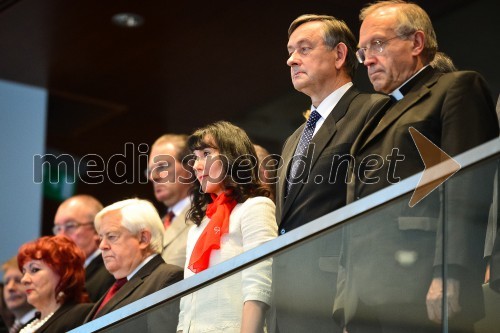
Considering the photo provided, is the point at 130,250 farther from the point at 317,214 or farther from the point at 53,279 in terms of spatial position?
the point at 317,214

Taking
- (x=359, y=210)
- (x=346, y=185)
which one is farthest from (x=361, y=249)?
(x=346, y=185)

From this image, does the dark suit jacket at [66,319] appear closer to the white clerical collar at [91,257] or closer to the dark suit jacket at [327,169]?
the white clerical collar at [91,257]

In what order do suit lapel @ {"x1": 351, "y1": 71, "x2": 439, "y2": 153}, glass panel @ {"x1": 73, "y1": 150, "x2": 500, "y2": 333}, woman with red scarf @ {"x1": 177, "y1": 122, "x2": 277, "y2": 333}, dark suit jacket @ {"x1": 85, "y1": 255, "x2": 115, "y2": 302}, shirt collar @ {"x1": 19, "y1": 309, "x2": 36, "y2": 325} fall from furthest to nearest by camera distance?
shirt collar @ {"x1": 19, "y1": 309, "x2": 36, "y2": 325}
dark suit jacket @ {"x1": 85, "y1": 255, "x2": 115, "y2": 302}
suit lapel @ {"x1": 351, "y1": 71, "x2": 439, "y2": 153}
woman with red scarf @ {"x1": 177, "y1": 122, "x2": 277, "y2": 333}
glass panel @ {"x1": 73, "y1": 150, "x2": 500, "y2": 333}

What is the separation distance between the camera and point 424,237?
107 inches

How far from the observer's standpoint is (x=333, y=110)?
11.7ft

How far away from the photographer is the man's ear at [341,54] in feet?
12.1

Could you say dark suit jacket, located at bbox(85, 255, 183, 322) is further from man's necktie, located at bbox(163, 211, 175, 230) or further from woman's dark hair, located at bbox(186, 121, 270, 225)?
man's necktie, located at bbox(163, 211, 175, 230)

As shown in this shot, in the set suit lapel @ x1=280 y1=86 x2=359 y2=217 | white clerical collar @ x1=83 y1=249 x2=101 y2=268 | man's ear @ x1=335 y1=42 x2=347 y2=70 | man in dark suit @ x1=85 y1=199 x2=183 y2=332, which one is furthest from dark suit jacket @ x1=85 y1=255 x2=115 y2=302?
man's ear @ x1=335 y1=42 x2=347 y2=70

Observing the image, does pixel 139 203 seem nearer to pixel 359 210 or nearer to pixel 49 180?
pixel 359 210

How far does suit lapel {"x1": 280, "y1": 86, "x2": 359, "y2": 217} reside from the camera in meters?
3.40

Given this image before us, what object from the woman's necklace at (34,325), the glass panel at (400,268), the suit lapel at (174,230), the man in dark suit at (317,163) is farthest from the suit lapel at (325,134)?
the woman's necklace at (34,325)

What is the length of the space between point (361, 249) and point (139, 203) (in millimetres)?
1793

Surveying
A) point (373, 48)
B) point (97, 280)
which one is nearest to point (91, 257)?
point (97, 280)

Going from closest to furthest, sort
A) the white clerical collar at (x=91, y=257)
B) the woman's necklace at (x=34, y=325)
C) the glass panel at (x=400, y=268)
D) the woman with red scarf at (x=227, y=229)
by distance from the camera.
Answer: the glass panel at (x=400, y=268) → the woman with red scarf at (x=227, y=229) → the woman's necklace at (x=34, y=325) → the white clerical collar at (x=91, y=257)
